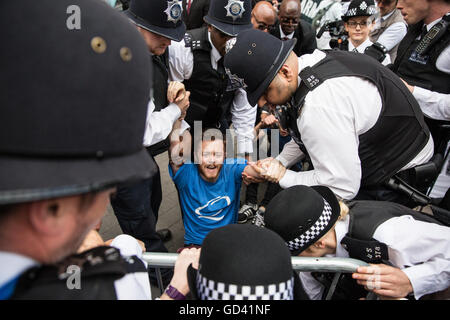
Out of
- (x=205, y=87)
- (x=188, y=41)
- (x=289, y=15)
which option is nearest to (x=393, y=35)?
(x=289, y=15)

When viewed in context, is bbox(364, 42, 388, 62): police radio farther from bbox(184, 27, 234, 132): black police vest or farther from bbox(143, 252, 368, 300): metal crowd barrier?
bbox(143, 252, 368, 300): metal crowd barrier

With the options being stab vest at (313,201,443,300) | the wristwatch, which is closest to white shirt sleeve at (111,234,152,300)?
the wristwatch

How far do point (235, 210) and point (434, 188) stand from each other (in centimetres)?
165

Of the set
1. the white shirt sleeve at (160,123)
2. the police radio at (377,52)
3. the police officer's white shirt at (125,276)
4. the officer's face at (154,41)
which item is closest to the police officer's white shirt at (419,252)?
the police officer's white shirt at (125,276)

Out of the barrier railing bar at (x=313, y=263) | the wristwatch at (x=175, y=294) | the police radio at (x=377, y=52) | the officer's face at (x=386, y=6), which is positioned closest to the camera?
the wristwatch at (x=175, y=294)

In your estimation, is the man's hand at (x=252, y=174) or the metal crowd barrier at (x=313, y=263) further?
the man's hand at (x=252, y=174)

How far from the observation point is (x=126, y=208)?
7.67 feet

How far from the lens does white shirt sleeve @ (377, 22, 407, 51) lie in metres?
4.06

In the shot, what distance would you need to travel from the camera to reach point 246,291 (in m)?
0.98

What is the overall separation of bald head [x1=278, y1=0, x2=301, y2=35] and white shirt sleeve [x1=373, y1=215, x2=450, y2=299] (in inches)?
145

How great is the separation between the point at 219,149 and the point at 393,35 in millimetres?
2935

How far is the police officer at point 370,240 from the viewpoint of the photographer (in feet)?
4.96

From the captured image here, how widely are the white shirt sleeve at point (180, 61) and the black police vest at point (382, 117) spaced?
122 cm

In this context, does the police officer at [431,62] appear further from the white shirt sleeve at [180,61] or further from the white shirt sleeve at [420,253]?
the white shirt sleeve at [180,61]
